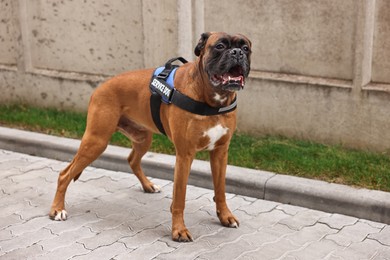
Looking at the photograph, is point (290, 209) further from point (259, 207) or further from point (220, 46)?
point (220, 46)

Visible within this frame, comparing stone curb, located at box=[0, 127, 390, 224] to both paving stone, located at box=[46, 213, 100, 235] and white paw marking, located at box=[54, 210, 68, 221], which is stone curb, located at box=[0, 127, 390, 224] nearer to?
paving stone, located at box=[46, 213, 100, 235]

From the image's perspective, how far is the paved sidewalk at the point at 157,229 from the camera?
4.48m

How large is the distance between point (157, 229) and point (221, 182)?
633 mm

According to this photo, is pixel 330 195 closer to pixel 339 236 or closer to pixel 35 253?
pixel 339 236

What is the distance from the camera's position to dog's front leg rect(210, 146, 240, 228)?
488 cm

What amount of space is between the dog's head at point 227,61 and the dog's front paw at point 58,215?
1.78 m

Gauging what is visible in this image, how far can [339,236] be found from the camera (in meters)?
4.75

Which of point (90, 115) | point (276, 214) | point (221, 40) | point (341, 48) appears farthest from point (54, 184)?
point (341, 48)

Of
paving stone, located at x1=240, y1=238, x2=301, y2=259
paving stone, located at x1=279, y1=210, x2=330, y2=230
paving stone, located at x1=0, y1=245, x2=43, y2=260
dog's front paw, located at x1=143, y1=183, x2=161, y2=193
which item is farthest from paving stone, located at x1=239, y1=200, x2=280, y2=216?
paving stone, located at x1=0, y1=245, x2=43, y2=260

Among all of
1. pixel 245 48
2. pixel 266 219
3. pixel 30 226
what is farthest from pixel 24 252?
pixel 245 48

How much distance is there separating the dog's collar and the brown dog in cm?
3

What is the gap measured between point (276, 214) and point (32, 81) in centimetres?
477

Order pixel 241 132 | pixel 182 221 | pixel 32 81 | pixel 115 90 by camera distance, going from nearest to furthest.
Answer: pixel 182 221, pixel 115 90, pixel 241 132, pixel 32 81

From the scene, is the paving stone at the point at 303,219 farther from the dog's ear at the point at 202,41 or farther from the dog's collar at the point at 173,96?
the dog's ear at the point at 202,41
